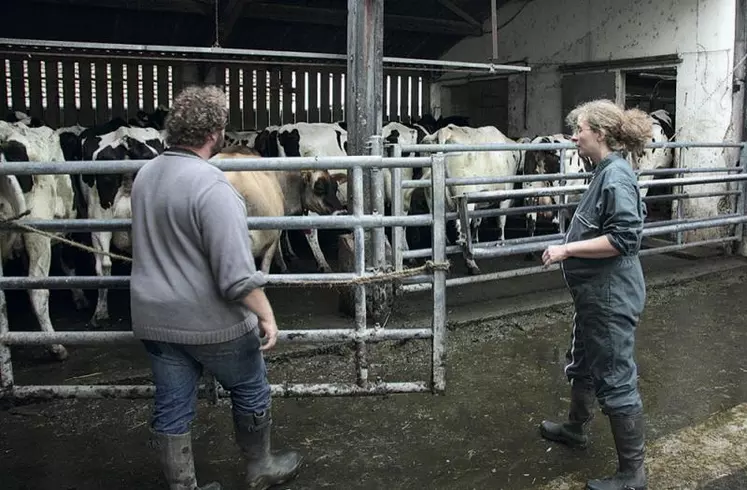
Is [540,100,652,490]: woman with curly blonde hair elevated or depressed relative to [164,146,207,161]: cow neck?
depressed

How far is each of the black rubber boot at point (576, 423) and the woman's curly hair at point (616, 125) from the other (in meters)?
1.19

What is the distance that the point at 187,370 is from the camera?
268 cm

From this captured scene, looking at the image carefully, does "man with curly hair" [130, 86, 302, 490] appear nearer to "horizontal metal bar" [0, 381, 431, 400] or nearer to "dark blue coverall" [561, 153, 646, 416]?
"horizontal metal bar" [0, 381, 431, 400]

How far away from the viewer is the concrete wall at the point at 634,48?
8.59 metres

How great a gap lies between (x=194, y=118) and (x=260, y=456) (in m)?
1.46

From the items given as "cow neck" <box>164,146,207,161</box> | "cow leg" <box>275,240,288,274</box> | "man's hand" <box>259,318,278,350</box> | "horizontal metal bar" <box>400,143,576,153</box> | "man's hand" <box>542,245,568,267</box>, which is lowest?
"cow leg" <box>275,240,288,274</box>

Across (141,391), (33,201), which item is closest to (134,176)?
(33,201)

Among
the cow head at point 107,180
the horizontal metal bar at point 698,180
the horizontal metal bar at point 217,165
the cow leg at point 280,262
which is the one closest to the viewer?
the horizontal metal bar at point 217,165

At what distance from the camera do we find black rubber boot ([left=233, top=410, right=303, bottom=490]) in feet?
9.35

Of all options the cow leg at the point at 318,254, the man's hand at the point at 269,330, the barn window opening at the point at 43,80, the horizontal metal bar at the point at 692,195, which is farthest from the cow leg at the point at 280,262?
the barn window opening at the point at 43,80

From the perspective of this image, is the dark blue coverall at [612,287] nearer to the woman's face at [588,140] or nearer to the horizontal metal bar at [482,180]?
the woman's face at [588,140]

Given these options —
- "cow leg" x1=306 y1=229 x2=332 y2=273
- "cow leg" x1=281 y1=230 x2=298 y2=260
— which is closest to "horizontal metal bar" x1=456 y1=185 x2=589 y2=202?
"cow leg" x1=306 y1=229 x2=332 y2=273

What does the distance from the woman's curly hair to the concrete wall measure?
6294 mm

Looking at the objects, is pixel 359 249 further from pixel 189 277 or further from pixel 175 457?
pixel 175 457
